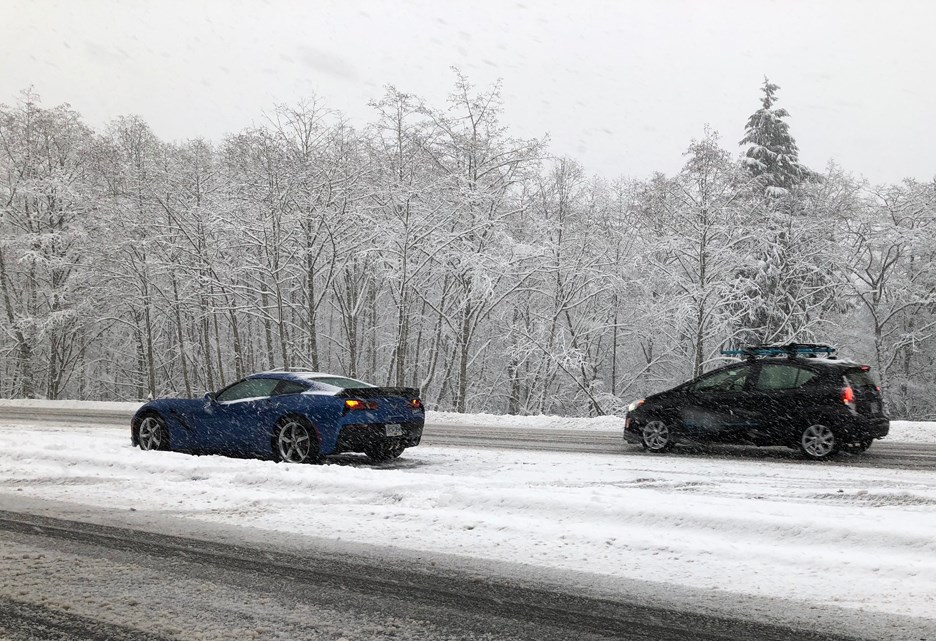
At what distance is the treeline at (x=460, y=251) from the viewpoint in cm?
2812

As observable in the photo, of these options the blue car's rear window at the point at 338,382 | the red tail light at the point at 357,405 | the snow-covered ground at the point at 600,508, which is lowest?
the snow-covered ground at the point at 600,508

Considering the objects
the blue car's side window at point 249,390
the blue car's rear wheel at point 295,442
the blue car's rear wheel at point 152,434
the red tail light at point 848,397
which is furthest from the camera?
the blue car's rear wheel at point 152,434

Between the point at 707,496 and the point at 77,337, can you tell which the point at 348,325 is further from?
the point at 707,496

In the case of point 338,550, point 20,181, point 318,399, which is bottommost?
point 338,550

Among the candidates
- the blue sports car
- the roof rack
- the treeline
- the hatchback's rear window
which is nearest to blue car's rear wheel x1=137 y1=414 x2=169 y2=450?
the blue sports car

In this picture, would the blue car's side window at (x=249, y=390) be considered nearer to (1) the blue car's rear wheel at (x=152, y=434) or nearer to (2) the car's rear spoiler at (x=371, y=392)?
(1) the blue car's rear wheel at (x=152, y=434)

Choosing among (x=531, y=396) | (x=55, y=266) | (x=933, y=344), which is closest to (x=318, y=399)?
(x=531, y=396)

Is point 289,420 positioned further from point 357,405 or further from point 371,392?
point 371,392

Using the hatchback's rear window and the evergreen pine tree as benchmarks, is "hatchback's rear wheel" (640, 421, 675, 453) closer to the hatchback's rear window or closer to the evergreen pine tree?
the hatchback's rear window

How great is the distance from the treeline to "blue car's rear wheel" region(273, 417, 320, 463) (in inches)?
641

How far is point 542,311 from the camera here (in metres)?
36.5

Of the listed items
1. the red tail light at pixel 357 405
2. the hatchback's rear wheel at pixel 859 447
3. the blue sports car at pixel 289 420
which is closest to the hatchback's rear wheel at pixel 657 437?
the hatchback's rear wheel at pixel 859 447

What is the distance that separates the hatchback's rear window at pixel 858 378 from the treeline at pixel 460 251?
633 inches

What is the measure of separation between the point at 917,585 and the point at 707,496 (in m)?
3.16
